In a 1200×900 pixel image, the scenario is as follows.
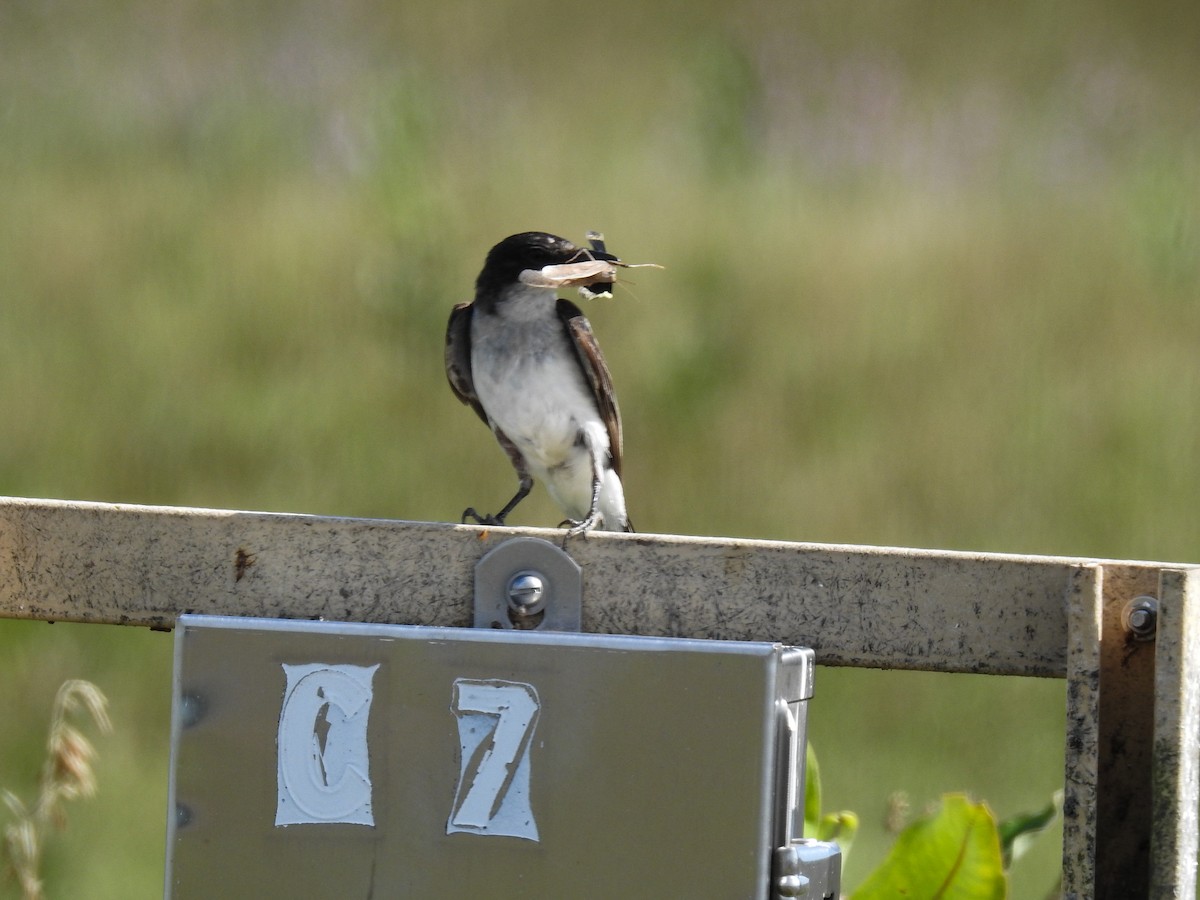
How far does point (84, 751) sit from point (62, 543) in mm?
855

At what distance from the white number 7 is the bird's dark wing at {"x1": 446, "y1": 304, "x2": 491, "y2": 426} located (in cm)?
226

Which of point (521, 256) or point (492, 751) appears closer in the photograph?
point (492, 751)

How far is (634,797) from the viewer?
64.6 inches

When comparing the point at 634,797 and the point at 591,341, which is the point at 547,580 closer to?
the point at 634,797

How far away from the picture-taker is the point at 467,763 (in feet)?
5.50

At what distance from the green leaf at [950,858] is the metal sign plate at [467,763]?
78 centimetres

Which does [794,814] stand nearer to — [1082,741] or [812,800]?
[1082,741]

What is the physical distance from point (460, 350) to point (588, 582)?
Result: 2.06 meters

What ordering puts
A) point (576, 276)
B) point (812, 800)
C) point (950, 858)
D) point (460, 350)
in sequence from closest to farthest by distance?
point (950, 858) < point (812, 800) < point (576, 276) < point (460, 350)

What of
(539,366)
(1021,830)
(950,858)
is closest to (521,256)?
(539,366)

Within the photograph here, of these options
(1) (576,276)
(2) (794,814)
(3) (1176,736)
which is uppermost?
(1) (576,276)

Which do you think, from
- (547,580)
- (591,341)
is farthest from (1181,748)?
(591,341)

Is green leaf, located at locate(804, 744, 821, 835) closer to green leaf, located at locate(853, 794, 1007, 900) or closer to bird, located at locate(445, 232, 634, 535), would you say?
green leaf, located at locate(853, 794, 1007, 900)

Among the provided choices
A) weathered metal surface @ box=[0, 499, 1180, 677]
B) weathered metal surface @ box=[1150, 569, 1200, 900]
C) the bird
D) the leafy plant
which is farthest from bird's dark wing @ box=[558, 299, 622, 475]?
weathered metal surface @ box=[1150, 569, 1200, 900]
